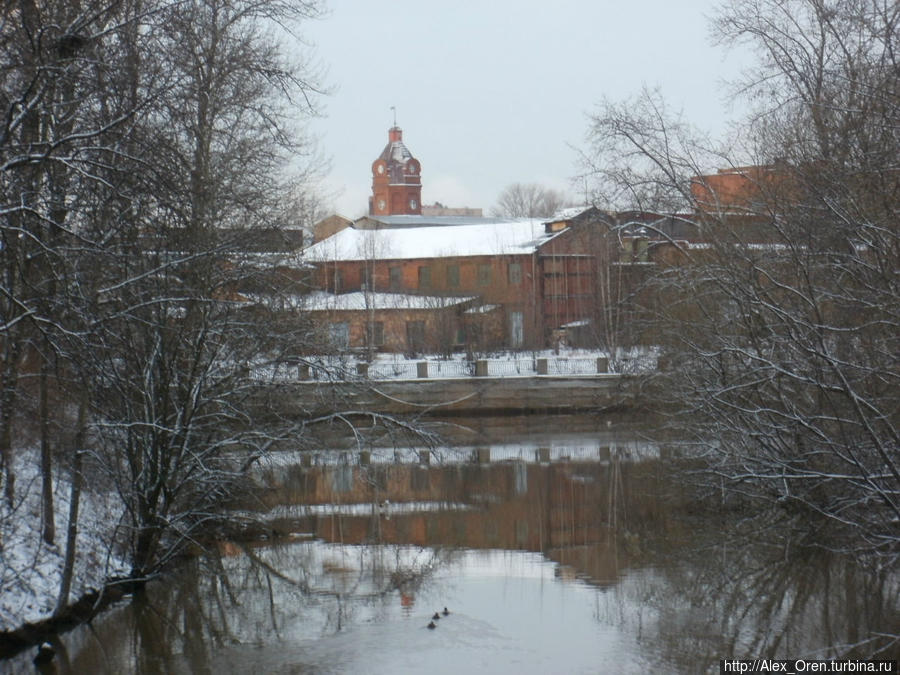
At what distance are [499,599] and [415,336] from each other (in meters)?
37.0

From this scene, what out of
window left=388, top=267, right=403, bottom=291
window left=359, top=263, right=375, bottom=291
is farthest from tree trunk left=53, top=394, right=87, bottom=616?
window left=388, top=267, right=403, bottom=291

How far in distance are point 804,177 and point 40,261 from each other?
8476 mm

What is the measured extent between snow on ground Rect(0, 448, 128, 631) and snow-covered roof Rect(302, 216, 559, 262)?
43.9 meters

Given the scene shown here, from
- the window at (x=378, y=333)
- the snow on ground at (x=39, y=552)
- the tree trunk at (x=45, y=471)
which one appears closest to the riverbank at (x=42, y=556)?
the snow on ground at (x=39, y=552)

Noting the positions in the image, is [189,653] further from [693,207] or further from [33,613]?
[693,207]

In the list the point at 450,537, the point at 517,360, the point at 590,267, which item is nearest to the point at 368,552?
the point at 450,537

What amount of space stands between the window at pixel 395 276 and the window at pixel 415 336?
368 inches

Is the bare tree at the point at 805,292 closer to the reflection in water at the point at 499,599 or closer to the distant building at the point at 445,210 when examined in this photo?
the reflection in water at the point at 499,599

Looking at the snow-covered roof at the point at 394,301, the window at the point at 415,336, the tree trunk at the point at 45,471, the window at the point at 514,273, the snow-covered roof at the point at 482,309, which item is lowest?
the tree trunk at the point at 45,471

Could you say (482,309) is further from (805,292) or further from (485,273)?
(805,292)

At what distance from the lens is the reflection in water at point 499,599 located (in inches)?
408

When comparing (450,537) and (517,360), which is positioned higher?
(517,360)

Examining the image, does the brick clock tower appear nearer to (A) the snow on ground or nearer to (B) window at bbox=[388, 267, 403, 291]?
(B) window at bbox=[388, 267, 403, 291]

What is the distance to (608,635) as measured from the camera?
35.8 feet
